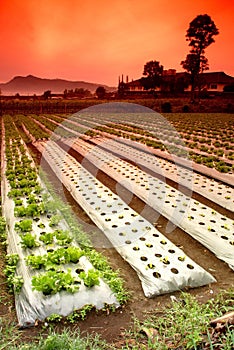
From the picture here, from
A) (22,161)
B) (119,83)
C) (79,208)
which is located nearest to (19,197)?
(79,208)

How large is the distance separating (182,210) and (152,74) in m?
44.3

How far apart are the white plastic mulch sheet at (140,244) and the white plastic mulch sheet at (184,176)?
186 centimetres

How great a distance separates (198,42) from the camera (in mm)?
34188

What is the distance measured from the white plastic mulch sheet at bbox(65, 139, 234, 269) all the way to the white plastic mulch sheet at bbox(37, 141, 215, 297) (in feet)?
1.80

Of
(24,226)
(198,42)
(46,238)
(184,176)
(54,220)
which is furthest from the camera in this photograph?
(198,42)

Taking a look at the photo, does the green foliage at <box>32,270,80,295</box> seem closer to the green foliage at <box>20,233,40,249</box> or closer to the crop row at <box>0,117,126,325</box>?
the crop row at <box>0,117,126,325</box>

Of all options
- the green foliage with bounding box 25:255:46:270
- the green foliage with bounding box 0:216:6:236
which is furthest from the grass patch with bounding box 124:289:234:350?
the green foliage with bounding box 0:216:6:236

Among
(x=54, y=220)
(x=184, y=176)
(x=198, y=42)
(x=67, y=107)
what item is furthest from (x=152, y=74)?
(x=54, y=220)

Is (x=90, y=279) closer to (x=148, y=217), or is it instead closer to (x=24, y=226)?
(x=24, y=226)

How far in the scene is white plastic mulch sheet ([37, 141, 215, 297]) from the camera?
3359 mm

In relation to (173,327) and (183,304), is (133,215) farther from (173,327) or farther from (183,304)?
(173,327)

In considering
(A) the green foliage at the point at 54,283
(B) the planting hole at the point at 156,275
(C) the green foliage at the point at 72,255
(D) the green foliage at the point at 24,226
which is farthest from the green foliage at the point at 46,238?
(B) the planting hole at the point at 156,275

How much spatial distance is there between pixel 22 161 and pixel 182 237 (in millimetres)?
5474

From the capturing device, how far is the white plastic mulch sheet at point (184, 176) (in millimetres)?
5770
